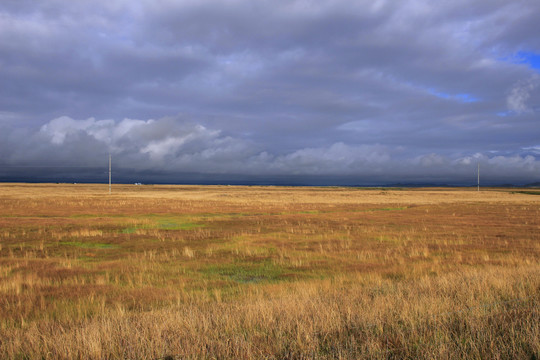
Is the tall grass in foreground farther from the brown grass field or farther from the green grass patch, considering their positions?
the green grass patch

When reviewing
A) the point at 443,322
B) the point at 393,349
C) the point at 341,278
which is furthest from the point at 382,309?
the point at 341,278

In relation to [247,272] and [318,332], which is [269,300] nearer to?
[318,332]

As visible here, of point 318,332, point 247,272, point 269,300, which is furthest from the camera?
point 247,272

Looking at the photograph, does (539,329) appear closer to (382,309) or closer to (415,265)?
(382,309)

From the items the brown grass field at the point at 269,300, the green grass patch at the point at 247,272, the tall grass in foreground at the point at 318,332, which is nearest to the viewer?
the tall grass in foreground at the point at 318,332

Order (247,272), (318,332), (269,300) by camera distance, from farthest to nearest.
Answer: (247,272) < (269,300) < (318,332)

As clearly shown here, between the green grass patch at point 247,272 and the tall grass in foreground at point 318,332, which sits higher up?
the tall grass in foreground at point 318,332

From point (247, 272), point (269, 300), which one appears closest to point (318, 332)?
point (269, 300)

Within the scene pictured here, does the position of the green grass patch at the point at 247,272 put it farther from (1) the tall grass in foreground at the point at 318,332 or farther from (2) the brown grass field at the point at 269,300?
(1) the tall grass in foreground at the point at 318,332

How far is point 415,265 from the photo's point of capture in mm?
Result: 14875

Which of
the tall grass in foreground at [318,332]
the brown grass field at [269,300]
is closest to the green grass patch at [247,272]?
the brown grass field at [269,300]

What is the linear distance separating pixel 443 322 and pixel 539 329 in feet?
4.71

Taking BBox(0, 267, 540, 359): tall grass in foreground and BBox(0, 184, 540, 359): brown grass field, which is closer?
BBox(0, 267, 540, 359): tall grass in foreground

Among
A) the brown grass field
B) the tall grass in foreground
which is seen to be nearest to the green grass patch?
the brown grass field
